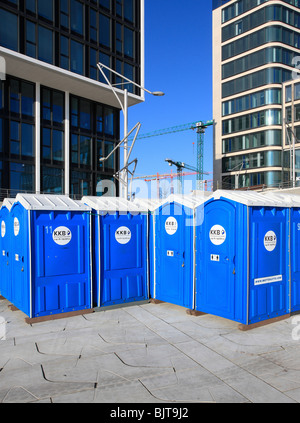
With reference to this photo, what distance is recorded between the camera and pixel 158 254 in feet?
29.7

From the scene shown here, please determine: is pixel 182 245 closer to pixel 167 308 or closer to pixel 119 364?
pixel 167 308

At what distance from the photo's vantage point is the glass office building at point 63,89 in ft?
83.1

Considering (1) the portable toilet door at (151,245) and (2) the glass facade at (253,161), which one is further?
(2) the glass facade at (253,161)

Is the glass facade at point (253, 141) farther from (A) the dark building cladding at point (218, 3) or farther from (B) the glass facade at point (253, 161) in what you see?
(A) the dark building cladding at point (218, 3)

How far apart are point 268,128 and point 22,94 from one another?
34.4m

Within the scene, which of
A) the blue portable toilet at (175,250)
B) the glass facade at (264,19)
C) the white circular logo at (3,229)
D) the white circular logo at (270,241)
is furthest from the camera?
the glass facade at (264,19)

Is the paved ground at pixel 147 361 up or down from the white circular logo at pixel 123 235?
down

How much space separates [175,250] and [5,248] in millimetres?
4515

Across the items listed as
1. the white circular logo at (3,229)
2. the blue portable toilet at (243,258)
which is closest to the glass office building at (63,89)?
the white circular logo at (3,229)

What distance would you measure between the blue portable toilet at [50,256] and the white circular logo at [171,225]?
194 cm

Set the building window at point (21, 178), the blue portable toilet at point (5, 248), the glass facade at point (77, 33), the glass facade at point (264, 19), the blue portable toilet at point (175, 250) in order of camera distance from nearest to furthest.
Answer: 1. the blue portable toilet at point (175, 250)
2. the blue portable toilet at point (5, 248)
3. the glass facade at point (77, 33)
4. the building window at point (21, 178)
5. the glass facade at point (264, 19)
